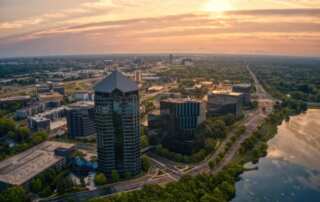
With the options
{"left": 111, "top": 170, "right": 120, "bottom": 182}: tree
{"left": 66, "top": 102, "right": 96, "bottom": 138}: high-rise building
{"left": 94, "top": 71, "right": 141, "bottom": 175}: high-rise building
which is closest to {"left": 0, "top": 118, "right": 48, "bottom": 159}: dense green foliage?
{"left": 66, "top": 102, "right": 96, "bottom": 138}: high-rise building

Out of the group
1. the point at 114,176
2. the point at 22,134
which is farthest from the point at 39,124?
the point at 114,176

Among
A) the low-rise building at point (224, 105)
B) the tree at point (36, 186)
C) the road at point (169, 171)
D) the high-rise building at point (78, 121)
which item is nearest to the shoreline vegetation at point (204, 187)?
the road at point (169, 171)

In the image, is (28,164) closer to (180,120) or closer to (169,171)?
(169,171)

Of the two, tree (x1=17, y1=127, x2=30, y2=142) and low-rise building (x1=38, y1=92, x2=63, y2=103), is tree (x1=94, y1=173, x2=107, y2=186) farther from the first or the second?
low-rise building (x1=38, y1=92, x2=63, y2=103)

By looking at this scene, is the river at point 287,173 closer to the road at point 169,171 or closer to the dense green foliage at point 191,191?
the dense green foliage at point 191,191

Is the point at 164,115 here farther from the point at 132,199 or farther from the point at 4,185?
the point at 4,185

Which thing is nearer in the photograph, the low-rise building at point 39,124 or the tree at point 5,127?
the tree at point 5,127
